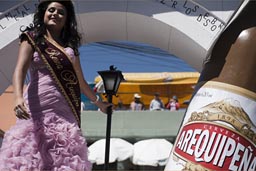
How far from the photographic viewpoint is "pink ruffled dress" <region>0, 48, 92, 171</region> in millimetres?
1961

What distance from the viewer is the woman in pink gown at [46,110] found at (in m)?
1.96

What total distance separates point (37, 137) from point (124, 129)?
655 cm

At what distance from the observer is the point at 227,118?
5.03ft

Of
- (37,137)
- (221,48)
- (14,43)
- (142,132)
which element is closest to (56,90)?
(37,137)

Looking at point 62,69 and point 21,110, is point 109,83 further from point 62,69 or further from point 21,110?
point 21,110

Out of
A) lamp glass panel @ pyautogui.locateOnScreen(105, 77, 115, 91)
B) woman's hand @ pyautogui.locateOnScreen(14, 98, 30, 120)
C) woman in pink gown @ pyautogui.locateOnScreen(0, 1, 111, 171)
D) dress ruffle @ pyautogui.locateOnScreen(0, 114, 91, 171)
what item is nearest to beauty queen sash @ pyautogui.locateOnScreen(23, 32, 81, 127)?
woman in pink gown @ pyautogui.locateOnScreen(0, 1, 111, 171)

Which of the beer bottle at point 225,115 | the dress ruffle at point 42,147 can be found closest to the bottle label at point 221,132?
the beer bottle at point 225,115

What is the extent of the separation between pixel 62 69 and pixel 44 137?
11.8 inches

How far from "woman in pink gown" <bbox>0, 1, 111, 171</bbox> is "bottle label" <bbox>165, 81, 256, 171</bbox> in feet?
1.90

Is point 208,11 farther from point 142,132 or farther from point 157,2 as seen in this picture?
point 142,132

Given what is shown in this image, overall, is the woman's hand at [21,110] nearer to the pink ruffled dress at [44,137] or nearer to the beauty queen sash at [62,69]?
the pink ruffled dress at [44,137]

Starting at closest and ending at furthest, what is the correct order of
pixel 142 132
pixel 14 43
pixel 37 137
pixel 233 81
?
pixel 233 81 < pixel 37 137 < pixel 14 43 < pixel 142 132

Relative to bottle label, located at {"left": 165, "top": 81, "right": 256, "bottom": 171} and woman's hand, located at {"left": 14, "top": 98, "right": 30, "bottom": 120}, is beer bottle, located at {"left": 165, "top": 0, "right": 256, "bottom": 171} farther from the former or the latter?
woman's hand, located at {"left": 14, "top": 98, "right": 30, "bottom": 120}

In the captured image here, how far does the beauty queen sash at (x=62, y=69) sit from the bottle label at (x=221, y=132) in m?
0.63
